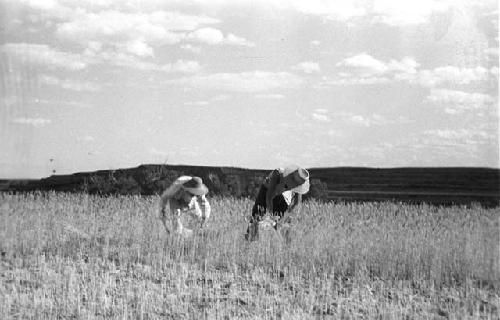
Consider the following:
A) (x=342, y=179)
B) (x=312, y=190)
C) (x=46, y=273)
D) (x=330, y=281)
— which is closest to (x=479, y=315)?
(x=330, y=281)

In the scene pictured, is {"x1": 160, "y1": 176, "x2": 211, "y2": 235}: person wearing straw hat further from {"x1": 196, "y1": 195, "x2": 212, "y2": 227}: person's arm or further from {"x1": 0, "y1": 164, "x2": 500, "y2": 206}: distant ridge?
{"x1": 0, "y1": 164, "x2": 500, "y2": 206}: distant ridge

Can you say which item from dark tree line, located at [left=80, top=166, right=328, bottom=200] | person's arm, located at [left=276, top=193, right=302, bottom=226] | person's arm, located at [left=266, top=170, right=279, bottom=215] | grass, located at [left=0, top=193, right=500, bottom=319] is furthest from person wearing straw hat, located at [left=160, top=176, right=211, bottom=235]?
dark tree line, located at [left=80, top=166, right=328, bottom=200]

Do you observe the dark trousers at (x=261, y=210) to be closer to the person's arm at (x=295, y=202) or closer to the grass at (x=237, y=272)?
the grass at (x=237, y=272)

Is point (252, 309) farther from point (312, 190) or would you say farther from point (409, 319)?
point (312, 190)

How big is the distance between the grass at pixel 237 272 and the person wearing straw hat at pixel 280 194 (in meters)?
0.26

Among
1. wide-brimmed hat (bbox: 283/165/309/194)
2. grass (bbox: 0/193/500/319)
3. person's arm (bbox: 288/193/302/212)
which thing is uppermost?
wide-brimmed hat (bbox: 283/165/309/194)

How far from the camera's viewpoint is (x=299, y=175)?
7.69 metres

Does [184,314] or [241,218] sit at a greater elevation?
[241,218]

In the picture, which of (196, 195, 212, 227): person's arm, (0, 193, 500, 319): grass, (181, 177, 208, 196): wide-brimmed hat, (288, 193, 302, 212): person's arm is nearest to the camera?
Result: (0, 193, 500, 319): grass

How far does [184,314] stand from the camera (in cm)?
580

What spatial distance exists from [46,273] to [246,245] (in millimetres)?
2405

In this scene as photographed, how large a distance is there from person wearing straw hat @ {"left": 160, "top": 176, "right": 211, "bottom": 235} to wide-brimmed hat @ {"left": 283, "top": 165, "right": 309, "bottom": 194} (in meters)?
1.00

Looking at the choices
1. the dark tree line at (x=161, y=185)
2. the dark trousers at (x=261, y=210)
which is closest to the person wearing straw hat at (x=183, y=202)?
the dark trousers at (x=261, y=210)

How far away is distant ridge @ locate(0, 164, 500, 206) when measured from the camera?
17875 mm
